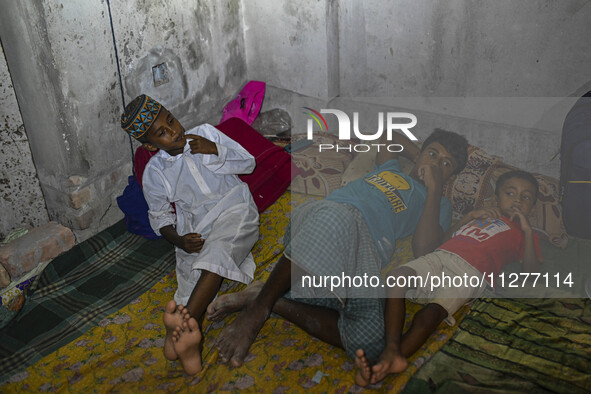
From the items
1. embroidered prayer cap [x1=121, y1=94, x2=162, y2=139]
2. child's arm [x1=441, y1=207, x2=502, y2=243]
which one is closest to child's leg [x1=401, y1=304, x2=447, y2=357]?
child's arm [x1=441, y1=207, x2=502, y2=243]

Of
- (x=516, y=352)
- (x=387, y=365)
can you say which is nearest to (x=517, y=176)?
(x=516, y=352)

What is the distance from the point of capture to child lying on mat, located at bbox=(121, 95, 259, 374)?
2440 mm

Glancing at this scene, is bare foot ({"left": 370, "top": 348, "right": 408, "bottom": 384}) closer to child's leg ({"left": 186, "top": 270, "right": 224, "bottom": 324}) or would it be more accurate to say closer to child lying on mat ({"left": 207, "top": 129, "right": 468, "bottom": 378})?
child lying on mat ({"left": 207, "top": 129, "right": 468, "bottom": 378})

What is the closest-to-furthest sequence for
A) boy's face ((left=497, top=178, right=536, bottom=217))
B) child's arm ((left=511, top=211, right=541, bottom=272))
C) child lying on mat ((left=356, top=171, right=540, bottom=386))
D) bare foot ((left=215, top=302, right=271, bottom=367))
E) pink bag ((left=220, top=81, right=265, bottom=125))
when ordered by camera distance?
child lying on mat ((left=356, top=171, right=540, bottom=386))
bare foot ((left=215, top=302, right=271, bottom=367))
child's arm ((left=511, top=211, right=541, bottom=272))
boy's face ((left=497, top=178, right=536, bottom=217))
pink bag ((left=220, top=81, right=265, bottom=125))

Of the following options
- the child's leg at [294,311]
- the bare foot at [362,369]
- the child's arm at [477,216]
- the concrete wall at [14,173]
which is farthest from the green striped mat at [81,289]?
the child's arm at [477,216]

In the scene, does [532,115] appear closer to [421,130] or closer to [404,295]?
[421,130]

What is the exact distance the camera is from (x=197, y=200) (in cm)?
280

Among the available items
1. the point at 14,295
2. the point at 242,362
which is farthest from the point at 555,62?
the point at 14,295

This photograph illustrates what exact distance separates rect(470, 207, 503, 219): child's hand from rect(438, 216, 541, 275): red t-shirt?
3 centimetres

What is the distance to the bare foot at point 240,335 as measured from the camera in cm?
209

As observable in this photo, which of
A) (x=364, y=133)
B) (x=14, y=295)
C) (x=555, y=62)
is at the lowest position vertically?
(x=14, y=295)

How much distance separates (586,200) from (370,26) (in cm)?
214

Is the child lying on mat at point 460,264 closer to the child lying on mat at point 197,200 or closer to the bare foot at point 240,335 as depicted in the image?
the bare foot at point 240,335

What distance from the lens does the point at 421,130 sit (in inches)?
151
